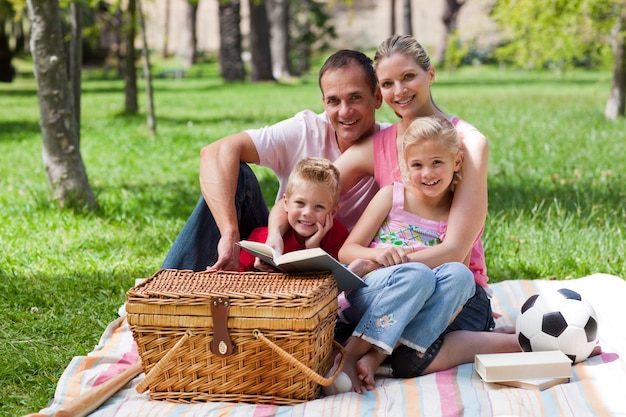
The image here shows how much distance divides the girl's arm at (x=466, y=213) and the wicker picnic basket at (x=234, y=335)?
19.0 inches

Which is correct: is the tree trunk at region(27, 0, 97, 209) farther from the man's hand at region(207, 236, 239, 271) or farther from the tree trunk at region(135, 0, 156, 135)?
the tree trunk at region(135, 0, 156, 135)

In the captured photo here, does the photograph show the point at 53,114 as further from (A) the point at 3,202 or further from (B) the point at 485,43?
(B) the point at 485,43

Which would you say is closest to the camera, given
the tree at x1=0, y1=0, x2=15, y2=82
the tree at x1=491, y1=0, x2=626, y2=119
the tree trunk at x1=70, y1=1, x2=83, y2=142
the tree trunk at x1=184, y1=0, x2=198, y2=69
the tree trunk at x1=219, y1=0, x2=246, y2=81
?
the tree trunk at x1=70, y1=1, x2=83, y2=142

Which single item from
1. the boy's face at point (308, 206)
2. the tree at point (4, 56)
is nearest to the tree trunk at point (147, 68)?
the boy's face at point (308, 206)

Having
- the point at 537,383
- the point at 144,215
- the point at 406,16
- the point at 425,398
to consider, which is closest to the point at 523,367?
the point at 537,383

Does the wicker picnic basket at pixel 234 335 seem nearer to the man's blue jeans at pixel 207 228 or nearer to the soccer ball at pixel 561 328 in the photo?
the man's blue jeans at pixel 207 228

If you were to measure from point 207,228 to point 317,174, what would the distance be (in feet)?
2.27

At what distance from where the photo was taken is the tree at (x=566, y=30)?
1049 cm

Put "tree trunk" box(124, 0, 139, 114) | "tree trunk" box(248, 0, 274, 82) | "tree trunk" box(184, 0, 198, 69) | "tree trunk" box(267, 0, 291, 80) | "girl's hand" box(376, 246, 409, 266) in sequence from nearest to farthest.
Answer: "girl's hand" box(376, 246, 409, 266) < "tree trunk" box(124, 0, 139, 114) < "tree trunk" box(248, 0, 274, 82) < "tree trunk" box(267, 0, 291, 80) < "tree trunk" box(184, 0, 198, 69)

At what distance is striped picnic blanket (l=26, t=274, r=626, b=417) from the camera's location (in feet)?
10.0

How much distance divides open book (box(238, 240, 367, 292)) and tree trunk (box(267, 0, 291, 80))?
70.8 ft

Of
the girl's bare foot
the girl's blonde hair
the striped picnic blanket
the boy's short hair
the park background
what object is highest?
the girl's blonde hair

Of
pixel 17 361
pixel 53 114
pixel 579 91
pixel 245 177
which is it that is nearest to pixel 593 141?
pixel 53 114

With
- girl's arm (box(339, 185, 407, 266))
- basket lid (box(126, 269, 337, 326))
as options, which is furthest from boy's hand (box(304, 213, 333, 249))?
basket lid (box(126, 269, 337, 326))
